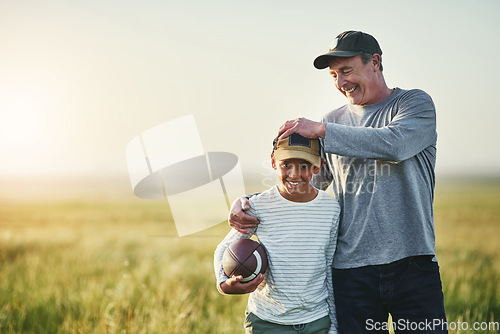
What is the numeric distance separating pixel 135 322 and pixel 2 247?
20.9 feet

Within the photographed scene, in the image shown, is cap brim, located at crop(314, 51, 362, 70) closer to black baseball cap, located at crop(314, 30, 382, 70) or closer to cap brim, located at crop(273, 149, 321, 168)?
black baseball cap, located at crop(314, 30, 382, 70)

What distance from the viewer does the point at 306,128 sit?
3.55m

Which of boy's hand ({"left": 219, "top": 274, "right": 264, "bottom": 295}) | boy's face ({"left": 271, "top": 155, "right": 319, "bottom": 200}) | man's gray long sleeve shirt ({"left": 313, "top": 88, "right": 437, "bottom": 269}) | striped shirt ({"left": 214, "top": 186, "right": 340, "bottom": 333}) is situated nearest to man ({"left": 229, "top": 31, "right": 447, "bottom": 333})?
man's gray long sleeve shirt ({"left": 313, "top": 88, "right": 437, "bottom": 269})

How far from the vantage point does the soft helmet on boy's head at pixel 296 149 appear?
3615 mm

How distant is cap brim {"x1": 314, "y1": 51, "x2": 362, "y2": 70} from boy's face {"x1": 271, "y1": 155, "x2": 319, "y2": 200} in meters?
0.97

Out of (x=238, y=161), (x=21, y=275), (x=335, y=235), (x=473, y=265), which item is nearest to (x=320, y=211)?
(x=335, y=235)

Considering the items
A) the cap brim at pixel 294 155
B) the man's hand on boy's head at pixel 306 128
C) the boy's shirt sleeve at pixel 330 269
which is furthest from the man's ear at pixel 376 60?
the boy's shirt sleeve at pixel 330 269

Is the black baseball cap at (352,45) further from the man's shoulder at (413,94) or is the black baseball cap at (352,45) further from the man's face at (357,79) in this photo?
the man's shoulder at (413,94)

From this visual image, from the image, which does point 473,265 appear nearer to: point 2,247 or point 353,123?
point 353,123

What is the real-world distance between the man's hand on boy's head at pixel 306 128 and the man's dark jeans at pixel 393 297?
117cm

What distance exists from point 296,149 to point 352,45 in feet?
3.42

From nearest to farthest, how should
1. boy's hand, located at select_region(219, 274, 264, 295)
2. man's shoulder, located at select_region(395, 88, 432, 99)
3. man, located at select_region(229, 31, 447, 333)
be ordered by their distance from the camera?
1. boy's hand, located at select_region(219, 274, 264, 295)
2. man, located at select_region(229, 31, 447, 333)
3. man's shoulder, located at select_region(395, 88, 432, 99)

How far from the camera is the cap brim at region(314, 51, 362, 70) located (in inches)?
153

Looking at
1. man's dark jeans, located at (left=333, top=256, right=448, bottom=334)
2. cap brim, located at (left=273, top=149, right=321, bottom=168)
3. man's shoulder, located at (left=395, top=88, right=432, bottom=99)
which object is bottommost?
man's dark jeans, located at (left=333, top=256, right=448, bottom=334)
